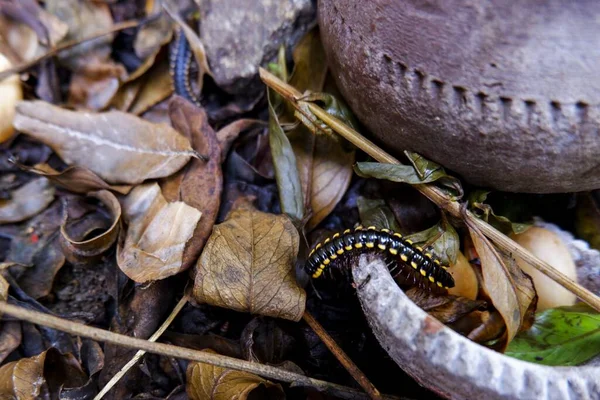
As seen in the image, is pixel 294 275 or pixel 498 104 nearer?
pixel 498 104

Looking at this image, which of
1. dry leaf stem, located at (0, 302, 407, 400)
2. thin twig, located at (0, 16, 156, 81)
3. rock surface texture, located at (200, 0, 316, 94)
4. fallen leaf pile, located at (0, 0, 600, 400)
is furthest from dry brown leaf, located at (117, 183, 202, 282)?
thin twig, located at (0, 16, 156, 81)

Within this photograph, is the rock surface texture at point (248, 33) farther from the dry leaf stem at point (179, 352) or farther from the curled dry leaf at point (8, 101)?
the dry leaf stem at point (179, 352)

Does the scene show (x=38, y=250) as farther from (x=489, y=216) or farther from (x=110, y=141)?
(x=489, y=216)

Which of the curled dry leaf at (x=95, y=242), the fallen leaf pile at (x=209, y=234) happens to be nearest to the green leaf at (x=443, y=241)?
the fallen leaf pile at (x=209, y=234)

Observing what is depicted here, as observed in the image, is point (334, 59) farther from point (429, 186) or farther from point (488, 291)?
point (488, 291)

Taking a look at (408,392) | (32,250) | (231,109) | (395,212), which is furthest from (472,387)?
(32,250)

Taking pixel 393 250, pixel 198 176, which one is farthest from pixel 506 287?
pixel 198 176

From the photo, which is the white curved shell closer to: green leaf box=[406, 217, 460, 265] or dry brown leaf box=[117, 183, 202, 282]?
green leaf box=[406, 217, 460, 265]
